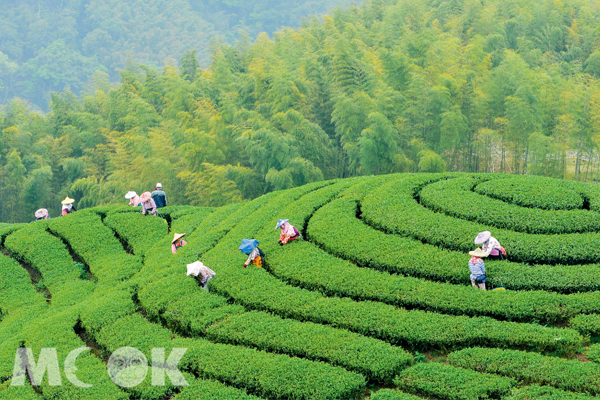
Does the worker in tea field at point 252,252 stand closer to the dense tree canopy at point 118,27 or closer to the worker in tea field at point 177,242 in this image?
the worker in tea field at point 177,242

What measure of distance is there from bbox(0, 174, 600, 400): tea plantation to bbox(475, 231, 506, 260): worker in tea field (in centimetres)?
24

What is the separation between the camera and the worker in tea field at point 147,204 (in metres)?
18.2

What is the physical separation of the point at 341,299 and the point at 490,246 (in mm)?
3609

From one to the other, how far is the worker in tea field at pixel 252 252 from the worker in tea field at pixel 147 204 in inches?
258

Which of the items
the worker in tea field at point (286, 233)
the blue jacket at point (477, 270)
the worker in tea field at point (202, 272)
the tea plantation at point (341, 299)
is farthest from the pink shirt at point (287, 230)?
the blue jacket at point (477, 270)

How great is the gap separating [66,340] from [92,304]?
1415 mm

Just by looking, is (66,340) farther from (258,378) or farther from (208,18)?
(208,18)

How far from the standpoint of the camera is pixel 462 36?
34.2 m

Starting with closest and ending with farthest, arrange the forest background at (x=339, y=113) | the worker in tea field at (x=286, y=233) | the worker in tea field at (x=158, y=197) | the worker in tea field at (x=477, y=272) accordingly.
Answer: the worker in tea field at (x=477, y=272) → the worker in tea field at (x=286, y=233) → the worker in tea field at (x=158, y=197) → the forest background at (x=339, y=113)

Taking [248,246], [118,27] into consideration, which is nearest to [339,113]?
[248,246]

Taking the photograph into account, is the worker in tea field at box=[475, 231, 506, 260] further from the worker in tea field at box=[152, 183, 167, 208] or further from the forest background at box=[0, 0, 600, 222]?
the worker in tea field at box=[152, 183, 167, 208]

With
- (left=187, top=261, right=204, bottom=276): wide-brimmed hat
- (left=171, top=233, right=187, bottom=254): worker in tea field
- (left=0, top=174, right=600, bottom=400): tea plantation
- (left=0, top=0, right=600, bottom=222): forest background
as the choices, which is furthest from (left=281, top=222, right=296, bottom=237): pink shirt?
(left=0, top=0, right=600, bottom=222): forest background

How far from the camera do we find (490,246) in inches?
456

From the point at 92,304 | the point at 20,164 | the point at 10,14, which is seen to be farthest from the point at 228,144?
the point at 10,14
